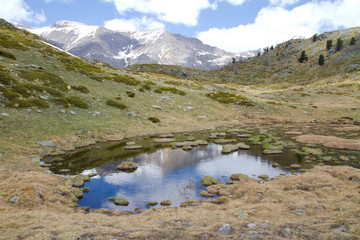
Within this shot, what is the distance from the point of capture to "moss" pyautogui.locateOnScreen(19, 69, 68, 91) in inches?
1390

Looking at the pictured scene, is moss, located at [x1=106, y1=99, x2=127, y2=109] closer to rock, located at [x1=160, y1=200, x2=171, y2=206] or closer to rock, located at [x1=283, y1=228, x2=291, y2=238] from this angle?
rock, located at [x1=160, y1=200, x2=171, y2=206]

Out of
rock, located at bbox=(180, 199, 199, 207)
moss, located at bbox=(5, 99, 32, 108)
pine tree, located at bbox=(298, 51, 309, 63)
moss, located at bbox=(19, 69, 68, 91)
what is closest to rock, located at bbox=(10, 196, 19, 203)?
rock, located at bbox=(180, 199, 199, 207)

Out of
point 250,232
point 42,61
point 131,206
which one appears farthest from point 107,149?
point 42,61

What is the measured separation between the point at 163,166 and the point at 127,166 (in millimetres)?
3381

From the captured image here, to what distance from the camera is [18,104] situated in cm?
2766

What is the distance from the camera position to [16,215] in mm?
9594

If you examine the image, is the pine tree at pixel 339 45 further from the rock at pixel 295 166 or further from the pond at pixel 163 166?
the rock at pixel 295 166

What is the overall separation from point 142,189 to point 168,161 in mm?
6633

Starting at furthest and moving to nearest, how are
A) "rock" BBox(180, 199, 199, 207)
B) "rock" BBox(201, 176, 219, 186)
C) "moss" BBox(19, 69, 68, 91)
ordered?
1. "moss" BBox(19, 69, 68, 91)
2. "rock" BBox(201, 176, 219, 186)
3. "rock" BBox(180, 199, 199, 207)

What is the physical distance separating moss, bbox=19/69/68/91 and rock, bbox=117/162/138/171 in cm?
2473

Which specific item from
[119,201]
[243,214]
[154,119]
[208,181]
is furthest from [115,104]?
[243,214]

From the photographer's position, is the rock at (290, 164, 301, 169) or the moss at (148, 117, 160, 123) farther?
the moss at (148, 117, 160, 123)

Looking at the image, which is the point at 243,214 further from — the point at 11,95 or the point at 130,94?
the point at 130,94

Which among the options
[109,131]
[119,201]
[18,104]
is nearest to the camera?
[119,201]
